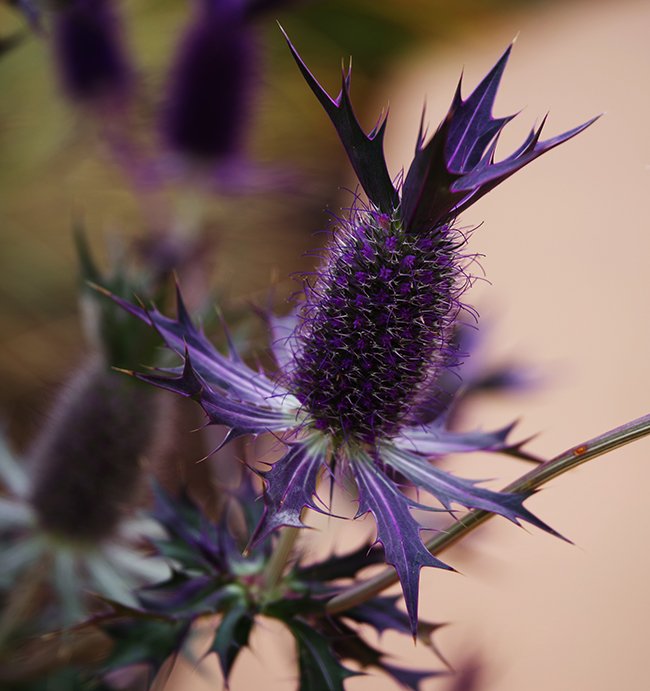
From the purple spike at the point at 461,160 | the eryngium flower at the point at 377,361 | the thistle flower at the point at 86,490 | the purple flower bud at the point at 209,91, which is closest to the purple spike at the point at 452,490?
the eryngium flower at the point at 377,361

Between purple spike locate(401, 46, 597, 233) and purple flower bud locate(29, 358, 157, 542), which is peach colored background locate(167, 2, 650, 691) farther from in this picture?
purple spike locate(401, 46, 597, 233)

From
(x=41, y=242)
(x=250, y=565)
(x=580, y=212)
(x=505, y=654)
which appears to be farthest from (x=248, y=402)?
(x=41, y=242)

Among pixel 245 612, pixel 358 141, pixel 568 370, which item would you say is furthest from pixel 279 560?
pixel 568 370

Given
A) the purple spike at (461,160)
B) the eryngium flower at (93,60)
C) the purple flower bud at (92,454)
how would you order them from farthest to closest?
1. the eryngium flower at (93,60)
2. the purple flower bud at (92,454)
3. the purple spike at (461,160)

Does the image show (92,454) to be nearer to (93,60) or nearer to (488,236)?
(93,60)

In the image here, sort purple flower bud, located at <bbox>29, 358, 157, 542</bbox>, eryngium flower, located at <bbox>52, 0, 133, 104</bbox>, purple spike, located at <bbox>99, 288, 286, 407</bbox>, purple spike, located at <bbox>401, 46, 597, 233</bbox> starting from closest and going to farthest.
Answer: purple spike, located at <bbox>401, 46, 597, 233</bbox> → purple spike, located at <bbox>99, 288, 286, 407</bbox> → purple flower bud, located at <bbox>29, 358, 157, 542</bbox> → eryngium flower, located at <bbox>52, 0, 133, 104</bbox>

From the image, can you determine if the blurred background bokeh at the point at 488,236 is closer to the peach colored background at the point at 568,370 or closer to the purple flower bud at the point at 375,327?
the peach colored background at the point at 568,370

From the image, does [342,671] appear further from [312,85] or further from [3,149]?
[3,149]

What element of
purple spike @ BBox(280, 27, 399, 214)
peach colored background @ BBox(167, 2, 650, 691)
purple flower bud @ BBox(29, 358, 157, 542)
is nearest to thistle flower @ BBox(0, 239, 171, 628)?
purple flower bud @ BBox(29, 358, 157, 542)
